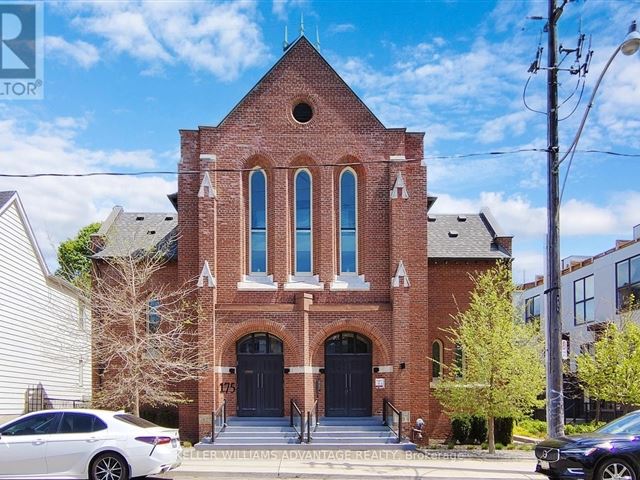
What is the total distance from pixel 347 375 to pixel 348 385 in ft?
1.02

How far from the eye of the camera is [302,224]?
2370 centimetres

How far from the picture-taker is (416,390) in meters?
23.0

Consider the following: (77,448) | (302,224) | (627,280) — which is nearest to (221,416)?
(302,224)

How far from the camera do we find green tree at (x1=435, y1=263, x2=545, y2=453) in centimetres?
1972

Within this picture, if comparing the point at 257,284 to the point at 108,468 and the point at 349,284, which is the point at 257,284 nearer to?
the point at 349,284

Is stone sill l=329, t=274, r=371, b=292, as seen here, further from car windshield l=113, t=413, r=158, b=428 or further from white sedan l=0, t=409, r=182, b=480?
white sedan l=0, t=409, r=182, b=480

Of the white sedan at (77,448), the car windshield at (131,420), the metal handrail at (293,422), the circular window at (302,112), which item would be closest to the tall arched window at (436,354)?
the metal handrail at (293,422)

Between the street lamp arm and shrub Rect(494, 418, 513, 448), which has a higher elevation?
the street lamp arm

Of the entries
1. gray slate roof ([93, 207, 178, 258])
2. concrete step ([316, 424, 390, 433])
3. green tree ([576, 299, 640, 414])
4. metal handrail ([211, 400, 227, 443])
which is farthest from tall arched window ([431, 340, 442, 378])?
gray slate roof ([93, 207, 178, 258])

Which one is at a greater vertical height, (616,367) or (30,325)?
(30,325)

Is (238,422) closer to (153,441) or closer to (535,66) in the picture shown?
(153,441)

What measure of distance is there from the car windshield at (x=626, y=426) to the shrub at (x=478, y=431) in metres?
9.17

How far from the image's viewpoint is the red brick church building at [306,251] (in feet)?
74.3

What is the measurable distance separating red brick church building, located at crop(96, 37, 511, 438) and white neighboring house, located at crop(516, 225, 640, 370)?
9.81m
